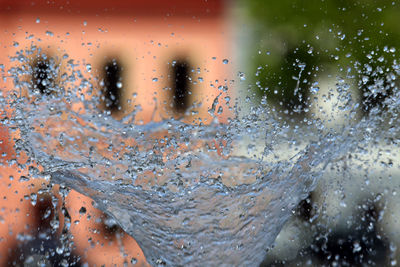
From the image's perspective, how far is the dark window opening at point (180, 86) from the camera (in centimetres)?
280

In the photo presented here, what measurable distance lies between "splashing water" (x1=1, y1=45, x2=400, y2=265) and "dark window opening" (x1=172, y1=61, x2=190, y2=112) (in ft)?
5.33

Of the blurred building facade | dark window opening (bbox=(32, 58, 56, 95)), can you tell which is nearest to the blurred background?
the blurred building facade

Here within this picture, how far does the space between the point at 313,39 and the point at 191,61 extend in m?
1.13

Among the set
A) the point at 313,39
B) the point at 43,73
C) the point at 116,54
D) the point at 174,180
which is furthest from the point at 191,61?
the point at 174,180

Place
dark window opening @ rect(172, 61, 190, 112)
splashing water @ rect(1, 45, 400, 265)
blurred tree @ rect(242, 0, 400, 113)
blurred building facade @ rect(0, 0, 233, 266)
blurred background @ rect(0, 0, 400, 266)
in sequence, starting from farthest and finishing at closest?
blurred tree @ rect(242, 0, 400, 113) < blurred building facade @ rect(0, 0, 233, 266) < dark window opening @ rect(172, 61, 190, 112) < blurred background @ rect(0, 0, 400, 266) < splashing water @ rect(1, 45, 400, 265)

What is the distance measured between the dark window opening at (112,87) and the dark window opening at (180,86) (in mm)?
341

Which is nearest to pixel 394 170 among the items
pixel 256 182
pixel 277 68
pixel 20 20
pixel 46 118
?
pixel 277 68

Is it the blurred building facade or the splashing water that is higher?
the splashing water

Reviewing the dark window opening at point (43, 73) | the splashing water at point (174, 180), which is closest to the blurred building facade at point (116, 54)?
the dark window opening at point (43, 73)

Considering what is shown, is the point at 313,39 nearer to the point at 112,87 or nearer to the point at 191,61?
the point at 191,61

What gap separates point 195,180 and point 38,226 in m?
2.45

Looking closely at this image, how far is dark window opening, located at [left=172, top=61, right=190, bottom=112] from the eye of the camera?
Result: 2801mm

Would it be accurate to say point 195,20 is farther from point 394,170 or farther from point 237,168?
point 237,168

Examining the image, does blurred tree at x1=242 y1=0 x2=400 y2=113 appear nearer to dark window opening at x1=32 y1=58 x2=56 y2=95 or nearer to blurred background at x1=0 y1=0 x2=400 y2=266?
blurred background at x1=0 y1=0 x2=400 y2=266
